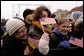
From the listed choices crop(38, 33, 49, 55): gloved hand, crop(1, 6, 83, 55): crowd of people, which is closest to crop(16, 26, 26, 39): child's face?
crop(1, 6, 83, 55): crowd of people

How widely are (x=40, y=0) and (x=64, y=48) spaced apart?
23.2 inches

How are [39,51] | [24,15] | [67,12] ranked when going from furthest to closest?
[24,15] → [67,12] → [39,51]

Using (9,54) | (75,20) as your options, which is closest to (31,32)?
(9,54)

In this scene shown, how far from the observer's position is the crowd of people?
221cm

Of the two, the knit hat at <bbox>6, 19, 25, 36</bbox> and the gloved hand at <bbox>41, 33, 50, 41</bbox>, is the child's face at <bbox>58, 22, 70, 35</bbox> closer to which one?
the gloved hand at <bbox>41, 33, 50, 41</bbox>

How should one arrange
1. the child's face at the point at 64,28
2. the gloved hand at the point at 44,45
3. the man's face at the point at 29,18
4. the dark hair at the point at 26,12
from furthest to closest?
1. the dark hair at the point at 26,12
2. the man's face at the point at 29,18
3. the child's face at the point at 64,28
4. the gloved hand at the point at 44,45

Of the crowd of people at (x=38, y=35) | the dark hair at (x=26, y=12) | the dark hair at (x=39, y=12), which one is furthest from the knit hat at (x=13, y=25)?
the dark hair at (x=26, y=12)

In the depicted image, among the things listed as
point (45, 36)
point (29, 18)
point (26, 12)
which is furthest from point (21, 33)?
point (26, 12)

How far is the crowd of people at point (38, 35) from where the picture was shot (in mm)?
2211

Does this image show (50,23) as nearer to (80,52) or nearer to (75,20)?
(75,20)

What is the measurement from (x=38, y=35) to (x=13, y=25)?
0.27 meters

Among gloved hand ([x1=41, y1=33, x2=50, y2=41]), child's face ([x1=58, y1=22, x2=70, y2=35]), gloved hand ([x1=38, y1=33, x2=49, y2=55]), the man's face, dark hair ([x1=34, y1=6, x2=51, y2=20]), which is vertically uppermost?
dark hair ([x1=34, y1=6, x2=51, y2=20])

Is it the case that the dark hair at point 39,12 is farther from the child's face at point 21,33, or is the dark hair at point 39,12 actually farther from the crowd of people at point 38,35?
the child's face at point 21,33

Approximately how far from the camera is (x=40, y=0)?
2.47 meters
